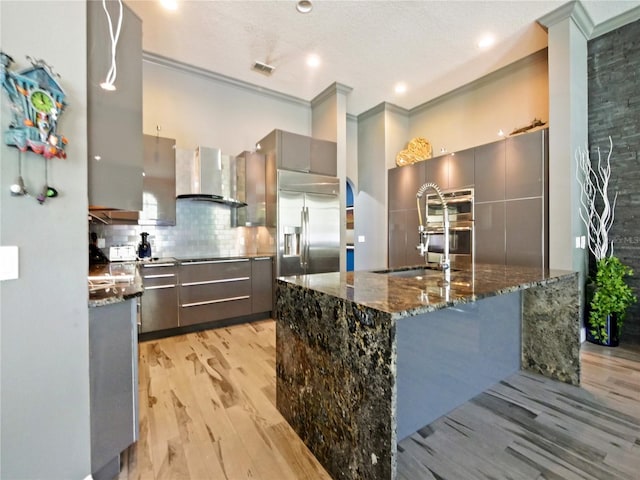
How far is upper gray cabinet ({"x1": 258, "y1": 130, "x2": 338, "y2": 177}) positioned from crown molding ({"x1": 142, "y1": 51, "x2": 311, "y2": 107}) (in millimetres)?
902

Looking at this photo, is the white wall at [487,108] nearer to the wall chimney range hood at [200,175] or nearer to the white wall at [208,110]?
the white wall at [208,110]

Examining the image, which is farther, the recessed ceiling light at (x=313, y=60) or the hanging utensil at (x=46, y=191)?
the recessed ceiling light at (x=313, y=60)

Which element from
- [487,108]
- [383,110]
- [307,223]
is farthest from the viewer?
[383,110]

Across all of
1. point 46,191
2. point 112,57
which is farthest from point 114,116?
point 46,191

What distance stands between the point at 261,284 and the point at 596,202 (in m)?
3.96

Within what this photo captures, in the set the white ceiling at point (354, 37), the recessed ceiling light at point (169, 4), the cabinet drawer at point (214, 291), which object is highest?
the white ceiling at point (354, 37)

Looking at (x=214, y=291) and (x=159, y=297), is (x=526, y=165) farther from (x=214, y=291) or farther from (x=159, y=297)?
(x=159, y=297)

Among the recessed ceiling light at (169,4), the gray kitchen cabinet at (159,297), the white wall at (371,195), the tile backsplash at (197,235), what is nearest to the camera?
the recessed ceiling light at (169,4)

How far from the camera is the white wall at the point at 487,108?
381 cm

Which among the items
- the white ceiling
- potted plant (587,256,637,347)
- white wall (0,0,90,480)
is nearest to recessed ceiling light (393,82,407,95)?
the white ceiling

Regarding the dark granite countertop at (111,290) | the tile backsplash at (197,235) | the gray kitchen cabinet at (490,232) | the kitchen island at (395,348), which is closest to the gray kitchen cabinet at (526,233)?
the gray kitchen cabinet at (490,232)

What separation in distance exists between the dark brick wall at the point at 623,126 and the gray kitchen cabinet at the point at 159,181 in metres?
4.76

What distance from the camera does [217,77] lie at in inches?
168

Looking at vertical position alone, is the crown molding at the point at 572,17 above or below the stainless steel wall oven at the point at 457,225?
above
